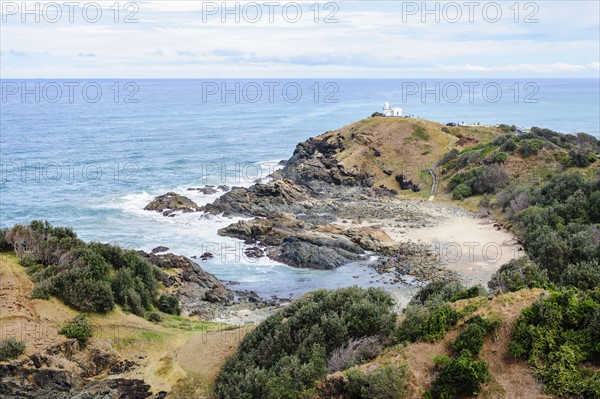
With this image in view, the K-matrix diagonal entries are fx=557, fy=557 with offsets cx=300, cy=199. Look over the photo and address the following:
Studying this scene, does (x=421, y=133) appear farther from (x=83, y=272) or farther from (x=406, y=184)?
(x=83, y=272)

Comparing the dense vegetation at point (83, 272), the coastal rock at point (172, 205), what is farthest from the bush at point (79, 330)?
the coastal rock at point (172, 205)

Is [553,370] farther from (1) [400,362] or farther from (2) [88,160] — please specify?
(2) [88,160]

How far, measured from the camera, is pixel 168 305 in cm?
2720

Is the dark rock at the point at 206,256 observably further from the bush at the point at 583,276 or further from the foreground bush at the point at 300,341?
the bush at the point at 583,276

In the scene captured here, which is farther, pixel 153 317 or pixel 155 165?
pixel 155 165

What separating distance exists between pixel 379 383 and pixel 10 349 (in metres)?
12.6

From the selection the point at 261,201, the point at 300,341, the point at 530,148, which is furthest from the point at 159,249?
the point at 530,148

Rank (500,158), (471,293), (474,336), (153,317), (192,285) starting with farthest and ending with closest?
(500,158), (192,285), (153,317), (471,293), (474,336)

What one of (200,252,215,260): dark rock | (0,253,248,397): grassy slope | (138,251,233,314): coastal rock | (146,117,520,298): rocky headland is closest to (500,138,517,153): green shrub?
(146,117,520,298): rocky headland

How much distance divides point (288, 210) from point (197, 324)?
2729cm

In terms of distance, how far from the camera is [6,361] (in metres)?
18.5

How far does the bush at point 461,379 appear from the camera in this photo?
1393cm

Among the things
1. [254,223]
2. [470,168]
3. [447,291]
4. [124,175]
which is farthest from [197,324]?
[124,175]

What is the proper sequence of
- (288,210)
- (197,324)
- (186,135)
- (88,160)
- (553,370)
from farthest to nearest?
(186,135) → (88,160) → (288,210) → (197,324) → (553,370)
